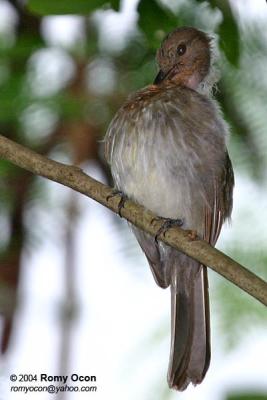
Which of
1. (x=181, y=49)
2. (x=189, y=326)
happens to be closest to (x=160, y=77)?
(x=181, y=49)

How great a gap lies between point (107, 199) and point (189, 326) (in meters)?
0.82

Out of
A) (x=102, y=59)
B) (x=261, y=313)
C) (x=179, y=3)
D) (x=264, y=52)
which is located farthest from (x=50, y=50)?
(x=261, y=313)

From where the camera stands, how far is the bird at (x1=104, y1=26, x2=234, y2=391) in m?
3.02

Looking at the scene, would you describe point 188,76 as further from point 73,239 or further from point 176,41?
point 73,239

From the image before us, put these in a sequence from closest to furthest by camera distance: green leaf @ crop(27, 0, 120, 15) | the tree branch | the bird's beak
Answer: green leaf @ crop(27, 0, 120, 15), the tree branch, the bird's beak

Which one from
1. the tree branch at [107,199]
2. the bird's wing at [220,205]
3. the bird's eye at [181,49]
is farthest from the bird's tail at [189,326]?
the bird's eye at [181,49]

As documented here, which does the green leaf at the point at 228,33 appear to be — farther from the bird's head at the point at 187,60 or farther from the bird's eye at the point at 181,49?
the bird's eye at the point at 181,49

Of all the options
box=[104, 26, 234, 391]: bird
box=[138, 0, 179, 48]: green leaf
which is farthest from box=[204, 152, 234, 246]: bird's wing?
box=[138, 0, 179, 48]: green leaf

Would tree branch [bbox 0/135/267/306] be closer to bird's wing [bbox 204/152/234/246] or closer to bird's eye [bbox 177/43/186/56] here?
bird's wing [bbox 204/152/234/246]

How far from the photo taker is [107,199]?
2.51m

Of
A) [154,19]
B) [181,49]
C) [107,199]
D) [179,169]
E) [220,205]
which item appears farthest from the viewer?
[181,49]

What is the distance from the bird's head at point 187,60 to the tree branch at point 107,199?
90cm

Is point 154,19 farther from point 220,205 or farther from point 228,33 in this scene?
point 220,205

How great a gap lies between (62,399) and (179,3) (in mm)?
1163
